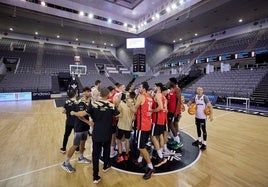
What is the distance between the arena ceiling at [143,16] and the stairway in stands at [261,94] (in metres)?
6.00

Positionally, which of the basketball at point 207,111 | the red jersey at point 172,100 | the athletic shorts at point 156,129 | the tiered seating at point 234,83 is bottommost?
the athletic shorts at point 156,129

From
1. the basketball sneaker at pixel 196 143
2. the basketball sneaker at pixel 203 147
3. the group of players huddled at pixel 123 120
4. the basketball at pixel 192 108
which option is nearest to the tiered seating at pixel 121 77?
the basketball at pixel 192 108

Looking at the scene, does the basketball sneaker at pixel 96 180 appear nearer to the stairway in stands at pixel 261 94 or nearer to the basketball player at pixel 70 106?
the basketball player at pixel 70 106

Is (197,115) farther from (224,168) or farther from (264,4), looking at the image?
(264,4)

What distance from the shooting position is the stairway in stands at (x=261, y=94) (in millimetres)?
9359

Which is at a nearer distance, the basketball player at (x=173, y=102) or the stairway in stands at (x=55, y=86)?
the basketball player at (x=173, y=102)

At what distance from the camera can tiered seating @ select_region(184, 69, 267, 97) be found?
10661mm

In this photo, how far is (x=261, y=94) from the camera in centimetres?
976

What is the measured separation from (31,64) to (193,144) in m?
21.4

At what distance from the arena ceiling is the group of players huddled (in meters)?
11.7

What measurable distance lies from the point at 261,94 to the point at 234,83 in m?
2.14

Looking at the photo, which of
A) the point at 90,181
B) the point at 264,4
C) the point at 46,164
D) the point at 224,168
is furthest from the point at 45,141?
the point at 264,4

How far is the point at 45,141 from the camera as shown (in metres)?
4.39

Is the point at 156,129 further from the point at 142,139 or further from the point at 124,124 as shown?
the point at 124,124
